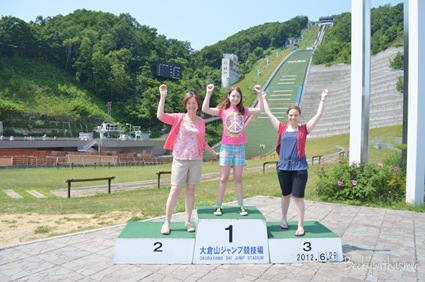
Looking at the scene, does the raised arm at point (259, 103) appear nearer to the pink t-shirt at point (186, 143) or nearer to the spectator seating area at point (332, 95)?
the pink t-shirt at point (186, 143)

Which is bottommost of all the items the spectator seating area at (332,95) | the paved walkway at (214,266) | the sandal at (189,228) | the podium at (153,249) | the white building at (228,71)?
the paved walkway at (214,266)

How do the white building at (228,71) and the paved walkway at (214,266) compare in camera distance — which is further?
the white building at (228,71)

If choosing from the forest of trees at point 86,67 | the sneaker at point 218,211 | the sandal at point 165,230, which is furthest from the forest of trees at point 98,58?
the sneaker at point 218,211

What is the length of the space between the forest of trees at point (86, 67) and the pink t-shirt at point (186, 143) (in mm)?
40868

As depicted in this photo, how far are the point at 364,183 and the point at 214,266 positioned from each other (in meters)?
5.37

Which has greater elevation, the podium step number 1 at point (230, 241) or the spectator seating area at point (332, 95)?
the spectator seating area at point (332, 95)

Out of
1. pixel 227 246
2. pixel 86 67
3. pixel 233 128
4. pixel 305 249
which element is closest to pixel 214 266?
pixel 227 246

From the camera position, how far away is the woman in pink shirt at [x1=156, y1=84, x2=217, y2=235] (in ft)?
14.2

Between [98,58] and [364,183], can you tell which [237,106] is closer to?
[364,183]

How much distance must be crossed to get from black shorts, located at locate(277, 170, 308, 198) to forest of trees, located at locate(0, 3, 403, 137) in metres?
41.7

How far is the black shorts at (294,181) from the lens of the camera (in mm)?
4336

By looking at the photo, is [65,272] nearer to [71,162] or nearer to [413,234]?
[413,234]

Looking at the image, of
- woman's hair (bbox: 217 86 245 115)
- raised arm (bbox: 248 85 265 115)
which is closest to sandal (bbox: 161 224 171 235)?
woman's hair (bbox: 217 86 245 115)

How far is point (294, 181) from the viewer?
14.5 ft
